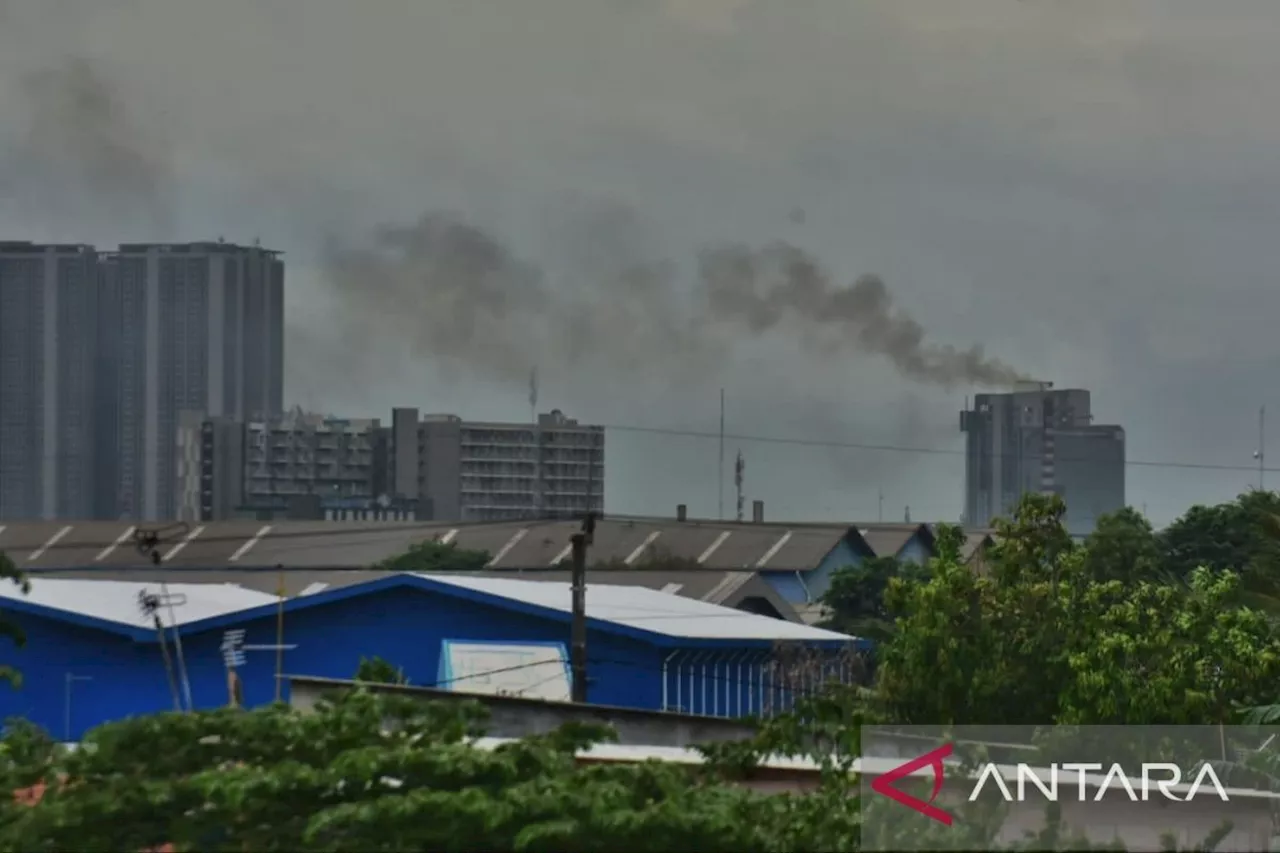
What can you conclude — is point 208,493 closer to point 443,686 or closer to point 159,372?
point 159,372

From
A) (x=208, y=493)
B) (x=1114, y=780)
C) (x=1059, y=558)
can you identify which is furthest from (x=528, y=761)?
(x=208, y=493)

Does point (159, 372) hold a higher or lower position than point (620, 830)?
higher

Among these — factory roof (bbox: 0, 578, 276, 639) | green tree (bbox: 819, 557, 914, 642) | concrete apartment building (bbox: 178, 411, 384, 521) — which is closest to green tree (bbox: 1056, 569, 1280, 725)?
factory roof (bbox: 0, 578, 276, 639)

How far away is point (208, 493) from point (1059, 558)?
125234 mm

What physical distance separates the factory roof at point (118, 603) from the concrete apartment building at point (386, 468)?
9591 cm

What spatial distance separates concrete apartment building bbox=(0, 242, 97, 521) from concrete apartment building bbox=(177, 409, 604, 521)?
26.3 ft

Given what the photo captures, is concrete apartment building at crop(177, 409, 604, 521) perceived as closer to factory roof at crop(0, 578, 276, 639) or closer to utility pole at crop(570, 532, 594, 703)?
factory roof at crop(0, 578, 276, 639)

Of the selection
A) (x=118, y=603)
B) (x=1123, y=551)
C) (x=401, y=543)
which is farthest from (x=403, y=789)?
(x=401, y=543)

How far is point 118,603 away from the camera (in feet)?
144

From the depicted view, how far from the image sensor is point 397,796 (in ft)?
36.0

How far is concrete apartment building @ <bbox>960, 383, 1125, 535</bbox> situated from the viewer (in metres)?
151

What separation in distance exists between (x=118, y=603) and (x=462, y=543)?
63583 millimetres

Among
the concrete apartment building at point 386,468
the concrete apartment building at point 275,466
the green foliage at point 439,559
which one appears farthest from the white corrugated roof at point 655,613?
the concrete apartment building at point 275,466

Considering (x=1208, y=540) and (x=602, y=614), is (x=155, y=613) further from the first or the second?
(x=1208, y=540)
